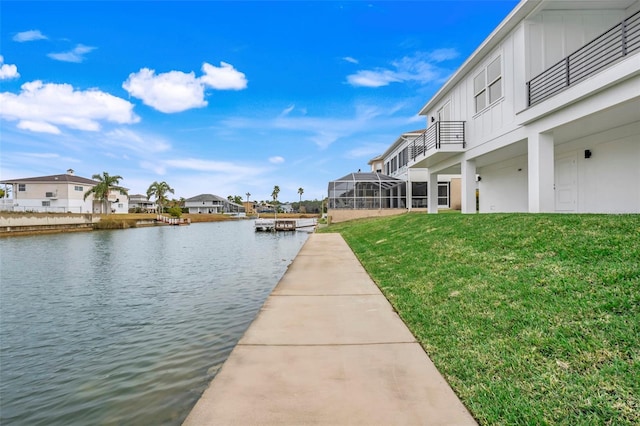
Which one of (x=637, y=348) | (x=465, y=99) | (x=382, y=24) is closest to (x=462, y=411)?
(x=637, y=348)

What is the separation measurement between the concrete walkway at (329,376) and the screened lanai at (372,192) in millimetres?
25274

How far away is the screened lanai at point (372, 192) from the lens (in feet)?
98.0

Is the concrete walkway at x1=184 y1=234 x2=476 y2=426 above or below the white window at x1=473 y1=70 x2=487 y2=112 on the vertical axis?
below

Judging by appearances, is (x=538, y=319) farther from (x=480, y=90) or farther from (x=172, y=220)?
(x=172, y=220)

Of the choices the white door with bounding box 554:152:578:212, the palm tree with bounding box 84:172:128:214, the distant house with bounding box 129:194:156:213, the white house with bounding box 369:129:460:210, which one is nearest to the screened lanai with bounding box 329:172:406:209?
the white house with bounding box 369:129:460:210

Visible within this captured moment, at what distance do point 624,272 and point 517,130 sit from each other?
8118 millimetres

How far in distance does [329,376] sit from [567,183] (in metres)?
12.1

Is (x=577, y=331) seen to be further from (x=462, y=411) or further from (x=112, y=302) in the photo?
(x=112, y=302)

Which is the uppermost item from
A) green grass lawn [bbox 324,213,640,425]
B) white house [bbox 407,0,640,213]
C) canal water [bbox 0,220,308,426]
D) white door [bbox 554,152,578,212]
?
white house [bbox 407,0,640,213]

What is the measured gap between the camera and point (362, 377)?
9.88ft

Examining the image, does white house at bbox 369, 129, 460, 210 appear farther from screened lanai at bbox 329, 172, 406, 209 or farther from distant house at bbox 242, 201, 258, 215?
distant house at bbox 242, 201, 258, 215

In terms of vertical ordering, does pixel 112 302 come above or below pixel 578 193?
below

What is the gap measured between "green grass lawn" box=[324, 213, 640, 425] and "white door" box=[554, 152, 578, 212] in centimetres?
491

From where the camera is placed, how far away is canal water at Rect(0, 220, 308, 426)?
356 cm
